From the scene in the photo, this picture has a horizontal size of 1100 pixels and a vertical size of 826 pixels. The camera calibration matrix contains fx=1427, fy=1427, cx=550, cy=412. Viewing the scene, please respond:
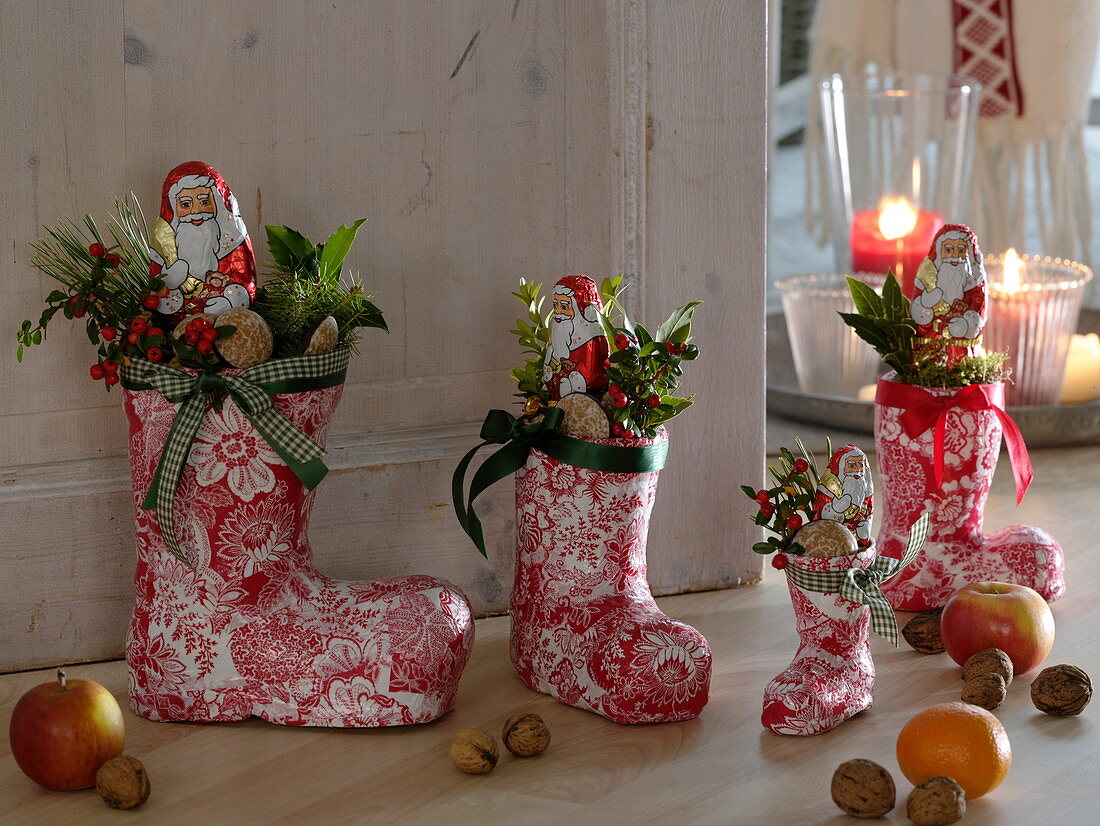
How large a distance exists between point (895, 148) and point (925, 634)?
0.96m

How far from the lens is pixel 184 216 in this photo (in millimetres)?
958

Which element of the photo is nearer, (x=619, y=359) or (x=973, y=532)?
(x=619, y=359)

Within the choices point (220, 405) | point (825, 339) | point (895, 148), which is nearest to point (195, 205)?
point (220, 405)

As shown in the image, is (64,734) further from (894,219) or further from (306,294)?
(894,219)

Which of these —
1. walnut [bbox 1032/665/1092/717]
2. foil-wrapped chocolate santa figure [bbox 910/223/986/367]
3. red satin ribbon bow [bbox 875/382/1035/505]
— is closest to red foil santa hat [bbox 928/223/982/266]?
foil-wrapped chocolate santa figure [bbox 910/223/986/367]

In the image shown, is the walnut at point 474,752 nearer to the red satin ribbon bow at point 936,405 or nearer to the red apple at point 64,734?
the red apple at point 64,734

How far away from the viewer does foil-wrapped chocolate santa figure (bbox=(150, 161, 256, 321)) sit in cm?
96

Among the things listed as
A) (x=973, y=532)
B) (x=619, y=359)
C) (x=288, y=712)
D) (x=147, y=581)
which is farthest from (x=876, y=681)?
(x=147, y=581)

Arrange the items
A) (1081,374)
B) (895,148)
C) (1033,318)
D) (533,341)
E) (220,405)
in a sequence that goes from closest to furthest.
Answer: (220,405) → (533,341) → (1033,318) → (1081,374) → (895,148)

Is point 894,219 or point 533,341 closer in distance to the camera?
point 533,341

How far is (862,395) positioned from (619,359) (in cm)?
67

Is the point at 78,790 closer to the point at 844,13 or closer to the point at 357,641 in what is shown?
the point at 357,641

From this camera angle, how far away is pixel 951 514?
1176mm

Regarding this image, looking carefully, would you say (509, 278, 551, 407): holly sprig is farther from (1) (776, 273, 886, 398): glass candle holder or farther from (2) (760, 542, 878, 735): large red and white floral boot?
(1) (776, 273, 886, 398): glass candle holder
